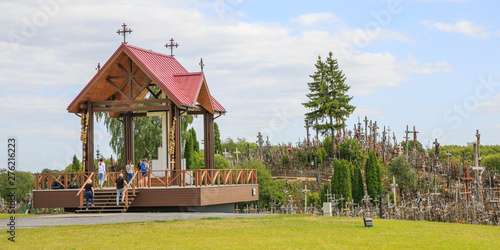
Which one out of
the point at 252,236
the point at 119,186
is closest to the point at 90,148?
the point at 119,186

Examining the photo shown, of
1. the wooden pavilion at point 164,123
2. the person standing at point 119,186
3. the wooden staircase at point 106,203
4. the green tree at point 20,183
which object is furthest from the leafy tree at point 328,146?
the person standing at point 119,186

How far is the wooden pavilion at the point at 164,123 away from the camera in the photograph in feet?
84.8

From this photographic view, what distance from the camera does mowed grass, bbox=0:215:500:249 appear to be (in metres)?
Answer: 14.5

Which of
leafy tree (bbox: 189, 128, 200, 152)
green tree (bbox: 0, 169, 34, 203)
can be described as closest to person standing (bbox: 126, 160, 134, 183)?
leafy tree (bbox: 189, 128, 200, 152)

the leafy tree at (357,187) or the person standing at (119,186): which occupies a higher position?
the person standing at (119,186)

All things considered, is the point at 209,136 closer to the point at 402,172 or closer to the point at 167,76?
the point at 167,76

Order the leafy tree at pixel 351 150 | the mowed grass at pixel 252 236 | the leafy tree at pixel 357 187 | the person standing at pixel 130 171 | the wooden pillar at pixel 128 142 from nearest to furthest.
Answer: the mowed grass at pixel 252 236, the person standing at pixel 130 171, the wooden pillar at pixel 128 142, the leafy tree at pixel 357 187, the leafy tree at pixel 351 150

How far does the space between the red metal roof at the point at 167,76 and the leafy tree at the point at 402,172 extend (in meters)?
24.8

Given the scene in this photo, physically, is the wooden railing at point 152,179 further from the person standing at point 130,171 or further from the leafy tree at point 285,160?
the leafy tree at point 285,160

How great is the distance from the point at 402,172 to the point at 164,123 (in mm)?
26960

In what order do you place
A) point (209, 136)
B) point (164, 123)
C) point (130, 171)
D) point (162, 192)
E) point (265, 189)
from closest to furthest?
point (162, 192), point (130, 171), point (164, 123), point (209, 136), point (265, 189)

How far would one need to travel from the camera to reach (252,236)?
52.5 feet

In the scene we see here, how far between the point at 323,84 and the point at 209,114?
35.2m

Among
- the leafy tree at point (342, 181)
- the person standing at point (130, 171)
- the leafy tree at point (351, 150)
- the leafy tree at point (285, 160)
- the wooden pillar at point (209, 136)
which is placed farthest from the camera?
the leafy tree at point (285, 160)
